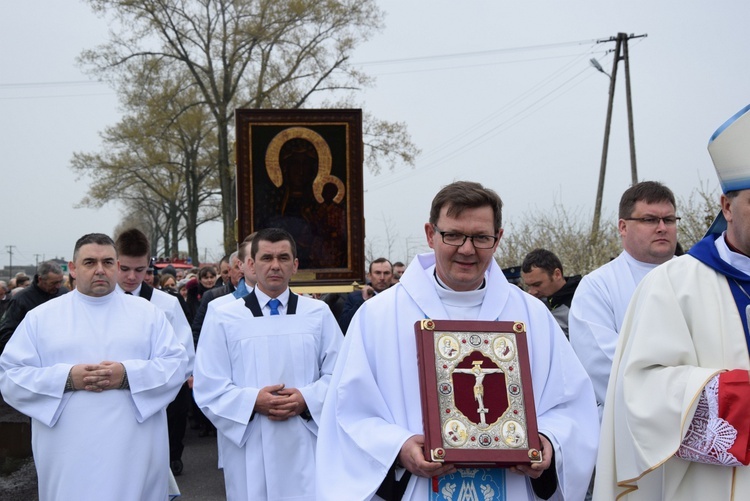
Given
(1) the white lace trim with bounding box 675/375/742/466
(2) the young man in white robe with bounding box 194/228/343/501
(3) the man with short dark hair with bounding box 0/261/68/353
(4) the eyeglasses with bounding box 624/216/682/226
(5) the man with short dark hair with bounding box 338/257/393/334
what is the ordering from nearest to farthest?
(1) the white lace trim with bounding box 675/375/742/466 < (4) the eyeglasses with bounding box 624/216/682/226 < (2) the young man in white robe with bounding box 194/228/343/501 < (3) the man with short dark hair with bounding box 0/261/68/353 < (5) the man with short dark hair with bounding box 338/257/393/334

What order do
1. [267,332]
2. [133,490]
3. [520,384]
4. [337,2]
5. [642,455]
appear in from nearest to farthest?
[642,455]
[520,384]
[133,490]
[267,332]
[337,2]

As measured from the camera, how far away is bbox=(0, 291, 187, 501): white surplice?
5031 mm

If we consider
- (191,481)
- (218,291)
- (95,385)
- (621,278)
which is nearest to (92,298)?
(95,385)

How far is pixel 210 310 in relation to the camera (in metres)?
5.73

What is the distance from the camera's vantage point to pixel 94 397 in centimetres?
511

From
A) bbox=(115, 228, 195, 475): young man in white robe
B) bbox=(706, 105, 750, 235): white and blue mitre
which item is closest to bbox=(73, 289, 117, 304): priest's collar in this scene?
bbox=(115, 228, 195, 475): young man in white robe

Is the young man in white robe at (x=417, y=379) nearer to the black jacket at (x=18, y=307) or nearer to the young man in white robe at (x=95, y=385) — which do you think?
the young man in white robe at (x=95, y=385)

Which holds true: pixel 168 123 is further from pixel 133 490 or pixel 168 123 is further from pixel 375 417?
pixel 375 417

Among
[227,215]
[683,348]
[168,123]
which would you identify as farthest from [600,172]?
[683,348]

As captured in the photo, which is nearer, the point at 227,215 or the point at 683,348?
the point at 683,348

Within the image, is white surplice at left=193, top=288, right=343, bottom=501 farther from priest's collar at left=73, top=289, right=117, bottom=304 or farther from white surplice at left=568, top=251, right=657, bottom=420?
white surplice at left=568, top=251, right=657, bottom=420

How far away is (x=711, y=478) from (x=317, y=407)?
9.09ft

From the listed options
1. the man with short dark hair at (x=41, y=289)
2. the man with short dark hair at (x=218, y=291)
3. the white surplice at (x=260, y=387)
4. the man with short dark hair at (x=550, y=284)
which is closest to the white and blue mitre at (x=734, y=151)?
the white surplice at (x=260, y=387)

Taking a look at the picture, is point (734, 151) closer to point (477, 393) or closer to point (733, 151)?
point (733, 151)
